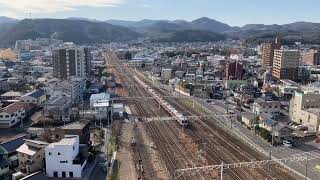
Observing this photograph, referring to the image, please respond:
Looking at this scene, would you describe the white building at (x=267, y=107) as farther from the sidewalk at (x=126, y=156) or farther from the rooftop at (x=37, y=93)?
the rooftop at (x=37, y=93)

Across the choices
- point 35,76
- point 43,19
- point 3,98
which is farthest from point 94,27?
point 3,98

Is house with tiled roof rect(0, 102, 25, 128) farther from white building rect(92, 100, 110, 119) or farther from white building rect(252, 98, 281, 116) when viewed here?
white building rect(252, 98, 281, 116)

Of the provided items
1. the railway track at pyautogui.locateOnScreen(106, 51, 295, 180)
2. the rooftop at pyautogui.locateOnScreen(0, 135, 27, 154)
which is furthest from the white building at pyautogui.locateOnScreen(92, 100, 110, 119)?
the rooftop at pyautogui.locateOnScreen(0, 135, 27, 154)

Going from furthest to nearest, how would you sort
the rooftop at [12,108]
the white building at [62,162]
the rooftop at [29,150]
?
the rooftop at [12,108] < the rooftop at [29,150] < the white building at [62,162]

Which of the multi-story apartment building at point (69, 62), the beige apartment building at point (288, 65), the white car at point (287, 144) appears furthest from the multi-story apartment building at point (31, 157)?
the beige apartment building at point (288, 65)

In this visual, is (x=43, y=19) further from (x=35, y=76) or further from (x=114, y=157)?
(x=114, y=157)

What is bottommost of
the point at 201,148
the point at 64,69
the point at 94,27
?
the point at 201,148
